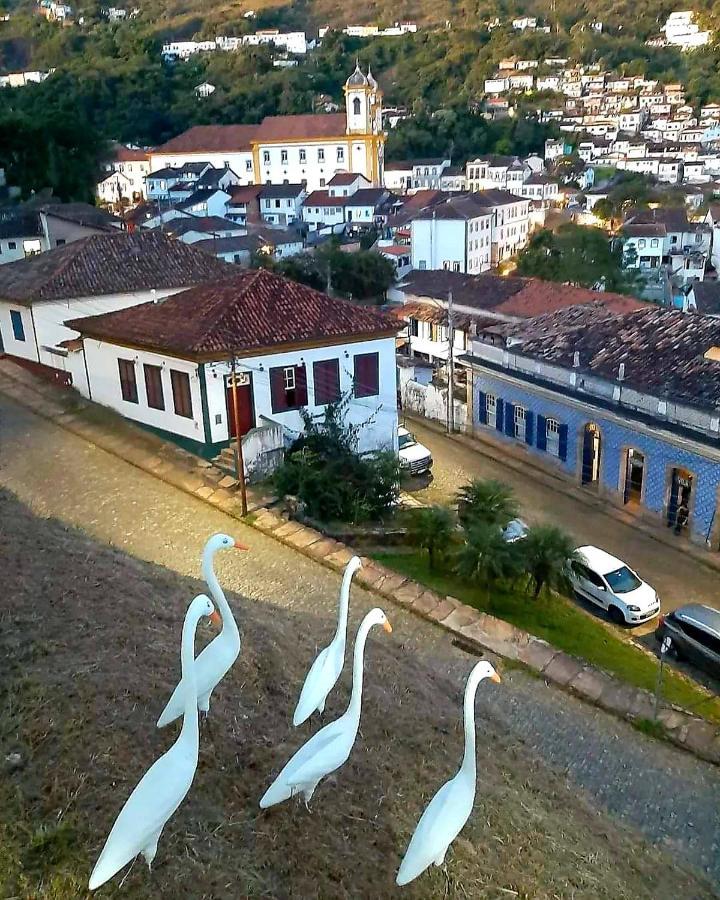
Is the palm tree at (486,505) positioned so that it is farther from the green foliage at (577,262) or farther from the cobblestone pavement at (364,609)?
the green foliage at (577,262)

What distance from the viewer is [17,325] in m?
21.8

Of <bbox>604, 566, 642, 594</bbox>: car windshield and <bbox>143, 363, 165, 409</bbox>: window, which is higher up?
<bbox>143, 363, 165, 409</bbox>: window

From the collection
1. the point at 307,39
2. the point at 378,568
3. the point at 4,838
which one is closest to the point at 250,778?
the point at 4,838

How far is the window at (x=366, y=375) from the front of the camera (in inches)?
712

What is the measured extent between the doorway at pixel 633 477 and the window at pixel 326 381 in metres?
6.74

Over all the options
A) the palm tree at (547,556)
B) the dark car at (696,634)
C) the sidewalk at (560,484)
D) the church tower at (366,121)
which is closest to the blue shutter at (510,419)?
the sidewalk at (560,484)

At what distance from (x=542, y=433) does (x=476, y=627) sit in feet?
34.9

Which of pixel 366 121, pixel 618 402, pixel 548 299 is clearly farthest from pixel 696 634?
pixel 366 121

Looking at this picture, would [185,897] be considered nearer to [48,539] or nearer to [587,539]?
[48,539]

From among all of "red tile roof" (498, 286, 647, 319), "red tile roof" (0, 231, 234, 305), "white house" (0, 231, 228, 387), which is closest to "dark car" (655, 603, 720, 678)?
"white house" (0, 231, 228, 387)

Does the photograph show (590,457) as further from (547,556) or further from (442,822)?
(442,822)

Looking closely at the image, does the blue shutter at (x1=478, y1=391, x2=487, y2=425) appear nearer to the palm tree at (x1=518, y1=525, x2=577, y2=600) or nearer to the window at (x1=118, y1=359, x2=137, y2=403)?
the window at (x1=118, y1=359, x2=137, y2=403)

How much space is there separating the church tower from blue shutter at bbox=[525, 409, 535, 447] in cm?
6531

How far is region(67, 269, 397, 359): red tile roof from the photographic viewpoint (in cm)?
1636
